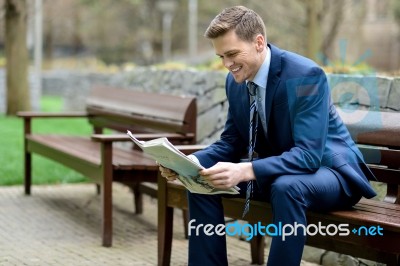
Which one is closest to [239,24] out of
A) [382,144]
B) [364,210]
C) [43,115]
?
[364,210]

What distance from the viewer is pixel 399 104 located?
5.16 meters

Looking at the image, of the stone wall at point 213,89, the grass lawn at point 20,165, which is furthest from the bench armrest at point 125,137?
the grass lawn at point 20,165

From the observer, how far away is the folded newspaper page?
383 centimetres

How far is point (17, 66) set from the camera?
1786 cm

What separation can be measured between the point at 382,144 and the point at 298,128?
94 centimetres

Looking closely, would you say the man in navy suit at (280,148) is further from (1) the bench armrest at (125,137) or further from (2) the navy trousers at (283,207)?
(1) the bench armrest at (125,137)

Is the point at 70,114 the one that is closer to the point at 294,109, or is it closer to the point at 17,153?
the point at 17,153

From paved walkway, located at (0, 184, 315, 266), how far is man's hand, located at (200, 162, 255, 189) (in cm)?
171

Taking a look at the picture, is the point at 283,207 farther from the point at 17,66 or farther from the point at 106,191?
the point at 17,66

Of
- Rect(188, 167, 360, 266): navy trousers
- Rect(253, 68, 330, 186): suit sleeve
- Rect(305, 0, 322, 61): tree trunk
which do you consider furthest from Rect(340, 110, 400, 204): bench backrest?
Rect(305, 0, 322, 61): tree trunk

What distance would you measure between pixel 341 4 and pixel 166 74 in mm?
9159

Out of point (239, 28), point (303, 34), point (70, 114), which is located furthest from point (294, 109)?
point (303, 34)

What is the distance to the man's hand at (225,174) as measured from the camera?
385 cm

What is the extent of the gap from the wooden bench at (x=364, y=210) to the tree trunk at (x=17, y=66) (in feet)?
43.0
